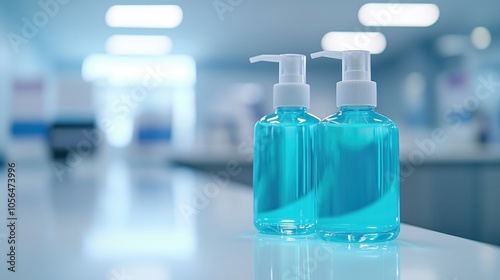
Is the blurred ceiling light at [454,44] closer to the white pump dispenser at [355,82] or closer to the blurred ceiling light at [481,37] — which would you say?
the blurred ceiling light at [481,37]

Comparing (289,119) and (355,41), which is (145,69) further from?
(289,119)

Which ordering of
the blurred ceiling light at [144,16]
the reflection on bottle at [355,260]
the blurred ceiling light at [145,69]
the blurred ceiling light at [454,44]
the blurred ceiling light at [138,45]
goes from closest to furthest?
the reflection on bottle at [355,260] < the blurred ceiling light at [144,16] < the blurred ceiling light at [138,45] < the blurred ceiling light at [145,69] < the blurred ceiling light at [454,44]

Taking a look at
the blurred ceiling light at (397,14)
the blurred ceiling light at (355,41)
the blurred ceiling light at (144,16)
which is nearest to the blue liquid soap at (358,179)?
the blurred ceiling light at (144,16)

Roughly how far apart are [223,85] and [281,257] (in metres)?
3.90

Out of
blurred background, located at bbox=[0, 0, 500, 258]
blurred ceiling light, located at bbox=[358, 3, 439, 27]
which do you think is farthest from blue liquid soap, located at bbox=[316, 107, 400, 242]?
blurred ceiling light, located at bbox=[358, 3, 439, 27]

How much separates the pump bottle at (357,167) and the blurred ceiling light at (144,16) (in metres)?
2.81

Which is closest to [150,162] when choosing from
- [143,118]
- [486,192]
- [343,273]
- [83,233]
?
[143,118]

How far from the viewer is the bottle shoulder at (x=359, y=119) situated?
0.44 m

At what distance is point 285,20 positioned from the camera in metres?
3.39

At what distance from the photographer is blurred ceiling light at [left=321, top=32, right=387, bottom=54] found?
388 cm

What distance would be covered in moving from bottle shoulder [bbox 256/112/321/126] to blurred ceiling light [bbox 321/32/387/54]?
3.42 metres

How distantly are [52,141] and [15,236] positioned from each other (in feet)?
4.61

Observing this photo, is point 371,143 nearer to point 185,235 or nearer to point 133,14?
point 185,235

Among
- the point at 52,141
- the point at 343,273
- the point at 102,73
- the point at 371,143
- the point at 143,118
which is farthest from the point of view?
the point at 102,73
